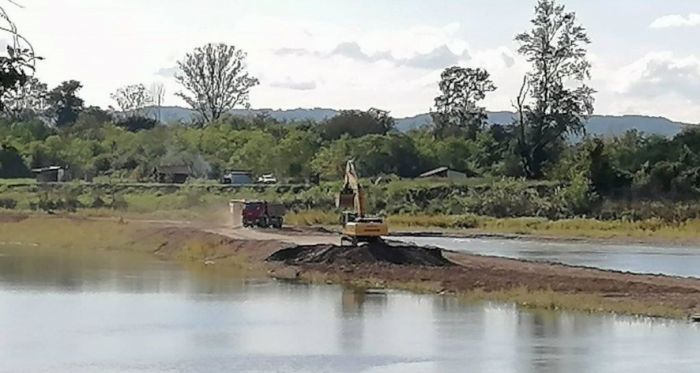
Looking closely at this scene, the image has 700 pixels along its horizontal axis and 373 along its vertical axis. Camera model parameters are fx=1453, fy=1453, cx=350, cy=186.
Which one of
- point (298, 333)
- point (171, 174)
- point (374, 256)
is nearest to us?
point (298, 333)

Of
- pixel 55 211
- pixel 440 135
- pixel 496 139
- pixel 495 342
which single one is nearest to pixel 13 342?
pixel 495 342

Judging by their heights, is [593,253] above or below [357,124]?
below

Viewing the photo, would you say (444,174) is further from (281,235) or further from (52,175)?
(281,235)

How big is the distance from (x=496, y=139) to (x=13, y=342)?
8474 cm

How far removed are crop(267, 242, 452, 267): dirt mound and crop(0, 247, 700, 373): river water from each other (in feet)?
12.8

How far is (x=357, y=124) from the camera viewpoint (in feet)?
426

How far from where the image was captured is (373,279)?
43531mm

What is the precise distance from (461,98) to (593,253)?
7650 cm

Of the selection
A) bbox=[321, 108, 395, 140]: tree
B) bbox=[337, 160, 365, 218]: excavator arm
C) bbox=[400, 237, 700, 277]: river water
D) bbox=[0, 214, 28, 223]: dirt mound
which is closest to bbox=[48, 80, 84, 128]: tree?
bbox=[321, 108, 395, 140]: tree

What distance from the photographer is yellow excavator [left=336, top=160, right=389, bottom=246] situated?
4710cm

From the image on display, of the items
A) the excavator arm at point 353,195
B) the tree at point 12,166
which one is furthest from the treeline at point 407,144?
the excavator arm at point 353,195

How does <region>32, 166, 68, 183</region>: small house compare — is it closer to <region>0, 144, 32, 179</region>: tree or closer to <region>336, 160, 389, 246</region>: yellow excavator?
<region>0, 144, 32, 179</region>: tree

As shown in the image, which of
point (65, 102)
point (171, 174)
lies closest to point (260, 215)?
point (171, 174)

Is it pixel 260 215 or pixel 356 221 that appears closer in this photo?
pixel 356 221
